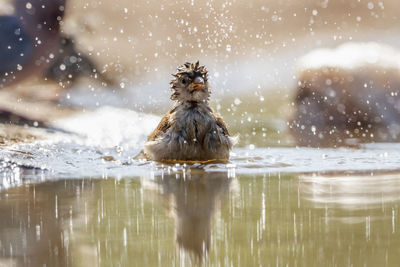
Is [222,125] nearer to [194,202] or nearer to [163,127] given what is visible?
[163,127]

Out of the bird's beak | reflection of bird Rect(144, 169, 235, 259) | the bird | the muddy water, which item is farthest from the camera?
the bird's beak

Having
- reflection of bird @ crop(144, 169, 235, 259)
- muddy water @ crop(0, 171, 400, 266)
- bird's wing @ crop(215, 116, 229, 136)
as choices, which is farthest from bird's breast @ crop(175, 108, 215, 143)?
muddy water @ crop(0, 171, 400, 266)

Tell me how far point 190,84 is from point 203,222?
13.7 feet

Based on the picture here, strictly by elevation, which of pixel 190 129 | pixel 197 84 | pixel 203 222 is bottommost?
pixel 203 222

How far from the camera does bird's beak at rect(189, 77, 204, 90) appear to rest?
7.67 metres

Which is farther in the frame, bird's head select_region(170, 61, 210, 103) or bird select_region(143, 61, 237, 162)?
bird's head select_region(170, 61, 210, 103)

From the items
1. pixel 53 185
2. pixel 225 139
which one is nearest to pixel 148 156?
pixel 225 139

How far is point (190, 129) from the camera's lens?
→ 24.5ft

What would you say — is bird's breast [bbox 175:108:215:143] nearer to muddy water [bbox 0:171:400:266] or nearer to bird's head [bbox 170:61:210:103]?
bird's head [bbox 170:61:210:103]

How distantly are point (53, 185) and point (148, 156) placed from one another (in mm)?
2476

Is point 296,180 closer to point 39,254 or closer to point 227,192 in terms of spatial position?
point 227,192

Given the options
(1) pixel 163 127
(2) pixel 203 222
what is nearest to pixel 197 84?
(1) pixel 163 127

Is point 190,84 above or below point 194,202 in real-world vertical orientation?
above

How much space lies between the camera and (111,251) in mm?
3031
